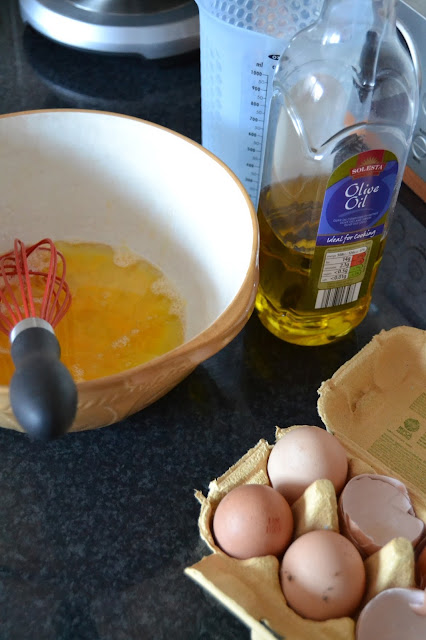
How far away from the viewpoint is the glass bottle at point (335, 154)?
0.58 m

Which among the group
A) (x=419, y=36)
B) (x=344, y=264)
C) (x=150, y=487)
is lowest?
(x=150, y=487)

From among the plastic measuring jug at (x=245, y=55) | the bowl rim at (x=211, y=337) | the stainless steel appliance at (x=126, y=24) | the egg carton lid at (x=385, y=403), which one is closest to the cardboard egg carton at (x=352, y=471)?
the egg carton lid at (x=385, y=403)

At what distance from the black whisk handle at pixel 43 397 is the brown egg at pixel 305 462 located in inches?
7.1

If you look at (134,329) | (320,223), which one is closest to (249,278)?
(320,223)

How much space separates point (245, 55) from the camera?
26.1 inches

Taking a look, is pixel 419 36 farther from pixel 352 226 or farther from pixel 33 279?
pixel 33 279

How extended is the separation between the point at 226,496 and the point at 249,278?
6.9 inches

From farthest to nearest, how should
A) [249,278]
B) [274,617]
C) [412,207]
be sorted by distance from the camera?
1. [412,207]
2. [249,278]
3. [274,617]

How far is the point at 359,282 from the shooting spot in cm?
66

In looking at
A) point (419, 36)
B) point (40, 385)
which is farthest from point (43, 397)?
point (419, 36)

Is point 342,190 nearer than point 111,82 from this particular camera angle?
Yes

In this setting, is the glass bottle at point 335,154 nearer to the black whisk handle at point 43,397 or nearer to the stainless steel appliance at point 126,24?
the black whisk handle at point 43,397

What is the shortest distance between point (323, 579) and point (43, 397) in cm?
21

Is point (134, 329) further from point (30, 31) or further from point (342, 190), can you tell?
point (30, 31)
